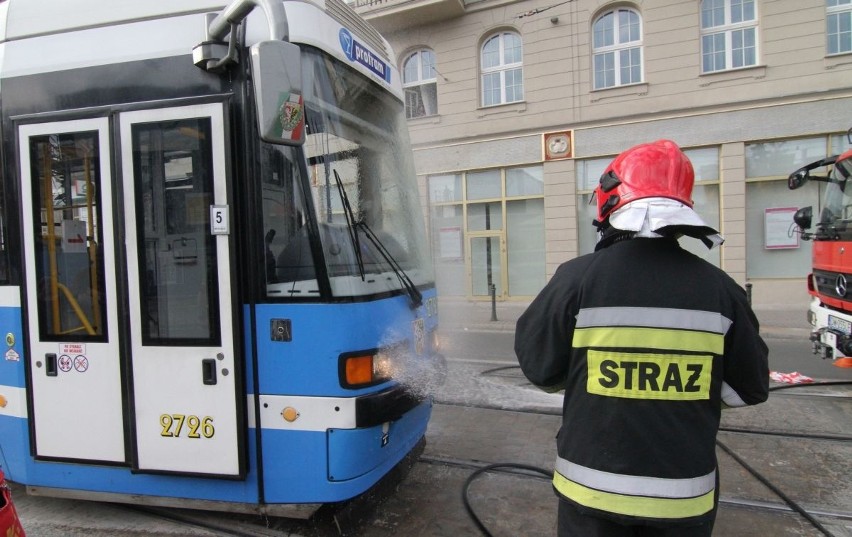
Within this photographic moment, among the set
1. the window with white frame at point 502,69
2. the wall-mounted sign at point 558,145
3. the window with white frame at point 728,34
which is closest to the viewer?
the window with white frame at point 728,34

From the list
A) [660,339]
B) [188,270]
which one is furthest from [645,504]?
[188,270]

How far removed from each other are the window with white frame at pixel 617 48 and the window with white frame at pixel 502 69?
75.7 inches

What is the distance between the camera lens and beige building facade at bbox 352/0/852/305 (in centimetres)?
1201

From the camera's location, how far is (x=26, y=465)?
319 centimetres

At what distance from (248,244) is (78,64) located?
1429 millimetres

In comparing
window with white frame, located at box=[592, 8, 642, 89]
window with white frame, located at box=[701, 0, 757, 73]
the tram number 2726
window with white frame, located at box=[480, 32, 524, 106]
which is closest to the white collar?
the tram number 2726

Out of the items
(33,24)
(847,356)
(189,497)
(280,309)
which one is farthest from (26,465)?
(847,356)

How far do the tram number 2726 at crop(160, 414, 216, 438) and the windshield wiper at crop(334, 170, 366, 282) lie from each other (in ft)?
3.68

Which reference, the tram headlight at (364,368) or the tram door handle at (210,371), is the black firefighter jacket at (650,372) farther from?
the tram door handle at (210,371)

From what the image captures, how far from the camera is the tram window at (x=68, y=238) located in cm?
300

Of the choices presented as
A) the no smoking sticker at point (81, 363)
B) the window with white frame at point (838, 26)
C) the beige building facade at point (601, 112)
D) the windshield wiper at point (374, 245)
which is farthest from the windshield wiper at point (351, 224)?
the window with white frame at point (838, 26)

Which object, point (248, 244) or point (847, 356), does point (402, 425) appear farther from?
point (847, 356)

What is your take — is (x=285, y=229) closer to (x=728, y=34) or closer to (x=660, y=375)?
(x=660, y=375)

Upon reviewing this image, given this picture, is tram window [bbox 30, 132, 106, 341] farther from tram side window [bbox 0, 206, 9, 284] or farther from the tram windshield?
the tram windshield
